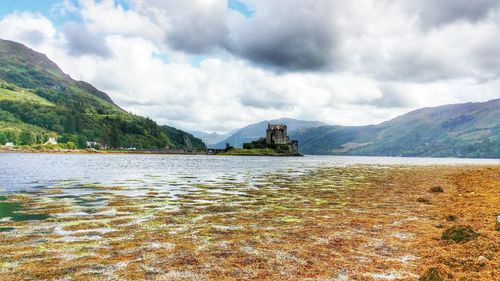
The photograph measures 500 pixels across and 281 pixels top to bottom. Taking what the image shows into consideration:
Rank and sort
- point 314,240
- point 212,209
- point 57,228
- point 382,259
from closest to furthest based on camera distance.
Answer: point 382,259
point 314,240
point 57,228
point 212,209

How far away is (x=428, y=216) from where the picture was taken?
85.1 feet

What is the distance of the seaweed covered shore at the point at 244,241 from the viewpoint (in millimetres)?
13214

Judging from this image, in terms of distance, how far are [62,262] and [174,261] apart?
421 centimetres

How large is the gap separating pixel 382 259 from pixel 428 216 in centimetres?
1307

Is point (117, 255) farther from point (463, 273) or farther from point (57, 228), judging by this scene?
point (463, 273)

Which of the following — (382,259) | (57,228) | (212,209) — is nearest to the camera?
(382,259)

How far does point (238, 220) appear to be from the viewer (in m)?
23.9

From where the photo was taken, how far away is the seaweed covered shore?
13214 millimetres

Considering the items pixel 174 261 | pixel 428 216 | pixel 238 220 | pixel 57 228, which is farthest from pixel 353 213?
pixel 57 228

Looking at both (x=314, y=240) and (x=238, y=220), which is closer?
(x=314, y=240)

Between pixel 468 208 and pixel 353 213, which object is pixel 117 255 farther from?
pixel 468 208

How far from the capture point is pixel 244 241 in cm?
1809

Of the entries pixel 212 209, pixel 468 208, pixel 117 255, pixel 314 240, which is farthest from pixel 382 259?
pixel 468 208

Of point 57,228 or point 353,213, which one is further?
point 353,213
